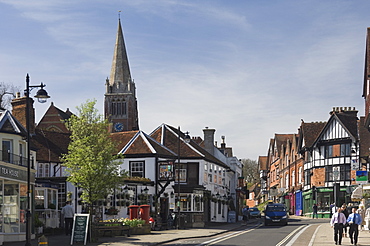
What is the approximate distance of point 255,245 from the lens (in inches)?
950

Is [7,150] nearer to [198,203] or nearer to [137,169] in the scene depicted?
[137,169]

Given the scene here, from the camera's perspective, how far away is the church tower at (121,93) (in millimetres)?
122731

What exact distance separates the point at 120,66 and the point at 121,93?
554cm

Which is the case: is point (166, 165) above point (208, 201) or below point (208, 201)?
above

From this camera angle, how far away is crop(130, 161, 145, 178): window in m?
46.0

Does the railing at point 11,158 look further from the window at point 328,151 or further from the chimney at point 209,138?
the window at point 328,151

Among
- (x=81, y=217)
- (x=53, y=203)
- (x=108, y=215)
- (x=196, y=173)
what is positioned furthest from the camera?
(x=196, y=173)

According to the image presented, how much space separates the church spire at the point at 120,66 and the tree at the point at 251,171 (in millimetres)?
32126

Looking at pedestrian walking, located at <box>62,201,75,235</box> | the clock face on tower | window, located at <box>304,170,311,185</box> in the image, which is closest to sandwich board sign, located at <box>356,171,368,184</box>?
pedestrian walking, located at <box>62,201,75,235</box>

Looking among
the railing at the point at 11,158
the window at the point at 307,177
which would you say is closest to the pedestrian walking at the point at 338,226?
the railing at the point at 11,158

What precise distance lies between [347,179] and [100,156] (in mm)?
39452

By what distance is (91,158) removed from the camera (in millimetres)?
31984

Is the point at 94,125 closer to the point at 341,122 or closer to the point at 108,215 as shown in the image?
the point at 108,215

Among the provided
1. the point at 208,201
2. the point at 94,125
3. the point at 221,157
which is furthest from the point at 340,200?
the point at 94,125
